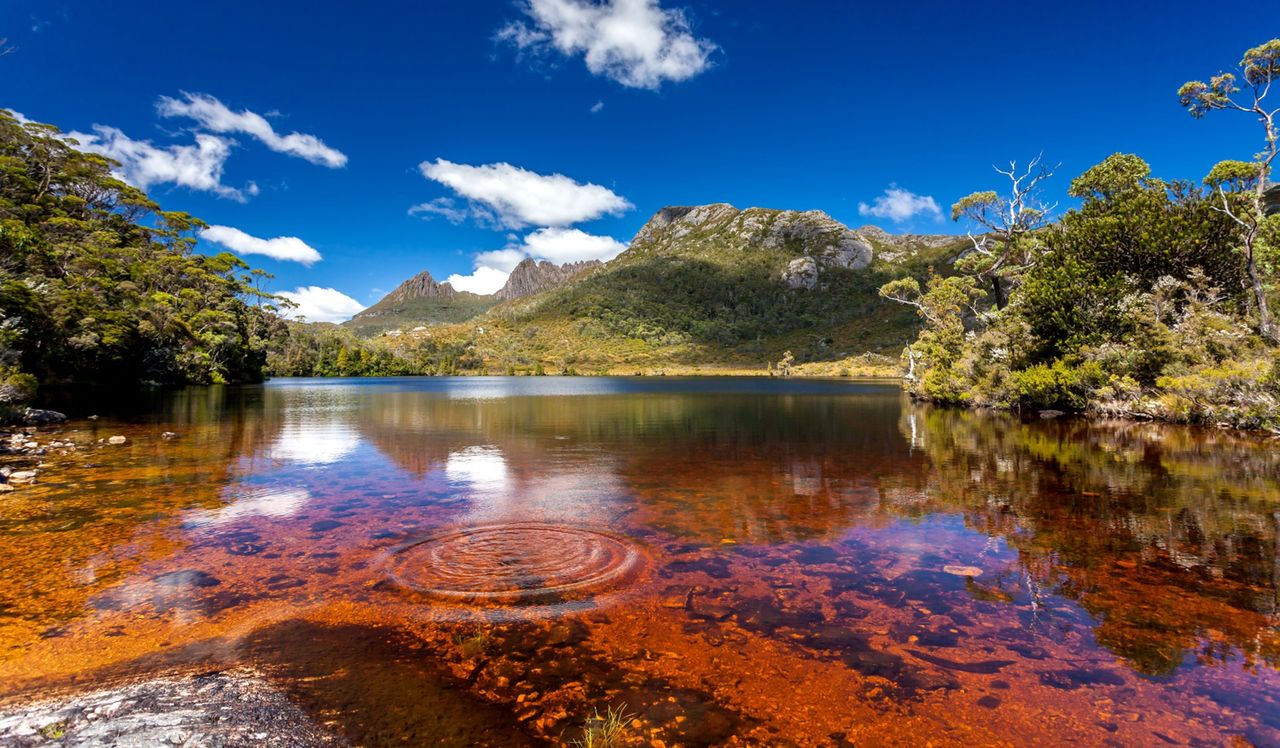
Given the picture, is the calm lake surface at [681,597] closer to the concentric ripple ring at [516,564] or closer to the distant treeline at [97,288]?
the concentric ripple ring at [516,564]

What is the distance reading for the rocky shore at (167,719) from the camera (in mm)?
4902

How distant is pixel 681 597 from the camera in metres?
8.95

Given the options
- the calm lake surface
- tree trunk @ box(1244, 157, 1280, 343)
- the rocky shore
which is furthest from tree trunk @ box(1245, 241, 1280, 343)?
the rocky shore

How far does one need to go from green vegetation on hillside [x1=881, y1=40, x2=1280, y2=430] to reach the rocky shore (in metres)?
37.2

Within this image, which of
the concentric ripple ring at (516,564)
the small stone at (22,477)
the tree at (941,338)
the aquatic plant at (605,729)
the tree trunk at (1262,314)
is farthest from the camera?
the tree at (941,338)

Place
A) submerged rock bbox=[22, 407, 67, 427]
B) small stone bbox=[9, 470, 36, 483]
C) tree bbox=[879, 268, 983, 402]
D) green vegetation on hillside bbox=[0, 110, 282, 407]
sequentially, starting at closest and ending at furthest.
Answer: small stone bbox=[9, 470, 36, 483] → submerged rock bbox=[22, 407, 67, 427] → green vegetation on hillside bbox=[0, 110, 282, 407] → tree bbox=[879, 268, 983, 402]

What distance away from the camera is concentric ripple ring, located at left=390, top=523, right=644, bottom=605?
9.10 meters

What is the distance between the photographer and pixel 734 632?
25.4 feet

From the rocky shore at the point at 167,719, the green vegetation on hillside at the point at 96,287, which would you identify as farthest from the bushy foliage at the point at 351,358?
the rocky shore at the point at 167,719

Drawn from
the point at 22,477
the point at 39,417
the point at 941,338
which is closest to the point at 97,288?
the point at 39,417

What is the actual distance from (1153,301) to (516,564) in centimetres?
3973

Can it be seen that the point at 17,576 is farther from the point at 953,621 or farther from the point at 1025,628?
the point at 1025,628

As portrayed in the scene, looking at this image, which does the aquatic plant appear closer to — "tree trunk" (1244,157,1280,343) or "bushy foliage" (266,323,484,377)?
"tree trunk" (1244,157,1280,343)

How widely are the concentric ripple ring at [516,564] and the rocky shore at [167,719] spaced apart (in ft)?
10.4
